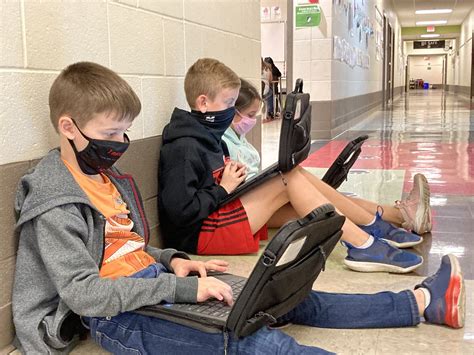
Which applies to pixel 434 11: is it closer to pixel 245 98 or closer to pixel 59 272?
pixel 245 98

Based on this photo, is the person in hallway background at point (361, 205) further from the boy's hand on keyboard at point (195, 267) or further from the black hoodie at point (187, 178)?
the boy's hand on keyboard at point (195, 267)

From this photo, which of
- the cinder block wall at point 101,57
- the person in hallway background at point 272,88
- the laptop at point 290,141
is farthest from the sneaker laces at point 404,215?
the person in hallway background at point 272,88

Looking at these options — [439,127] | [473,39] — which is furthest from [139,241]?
[473,39]

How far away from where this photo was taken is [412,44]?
40625 millimetres

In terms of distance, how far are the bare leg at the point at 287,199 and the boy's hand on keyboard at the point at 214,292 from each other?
861mm

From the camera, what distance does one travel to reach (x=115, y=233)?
1722 millimetres

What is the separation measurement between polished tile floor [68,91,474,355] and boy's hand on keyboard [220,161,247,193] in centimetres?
33

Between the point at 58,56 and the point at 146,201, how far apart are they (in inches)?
33.0

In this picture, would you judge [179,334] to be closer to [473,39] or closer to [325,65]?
[325,65]

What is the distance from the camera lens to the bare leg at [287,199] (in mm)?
2322

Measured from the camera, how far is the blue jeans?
1.44 m

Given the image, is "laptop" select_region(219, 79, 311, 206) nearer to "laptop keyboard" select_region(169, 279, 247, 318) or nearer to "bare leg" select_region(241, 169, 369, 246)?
"bare leg" select_region(241, 169, 369, 246)

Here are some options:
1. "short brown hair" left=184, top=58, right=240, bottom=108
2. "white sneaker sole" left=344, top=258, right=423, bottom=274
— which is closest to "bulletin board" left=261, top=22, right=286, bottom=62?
"short brown hair" left=184, top=58, right=240, bottom=108

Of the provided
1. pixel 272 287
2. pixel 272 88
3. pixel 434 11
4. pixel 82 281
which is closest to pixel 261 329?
pixel 272 287
